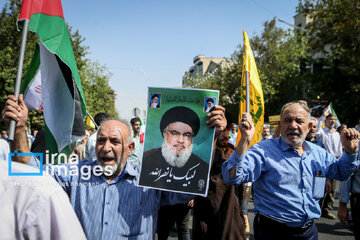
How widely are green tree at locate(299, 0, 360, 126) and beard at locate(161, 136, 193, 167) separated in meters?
14.6

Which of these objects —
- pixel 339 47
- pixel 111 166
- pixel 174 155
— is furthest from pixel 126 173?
pixel 339 47

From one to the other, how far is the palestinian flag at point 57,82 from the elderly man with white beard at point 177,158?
45.7 inches

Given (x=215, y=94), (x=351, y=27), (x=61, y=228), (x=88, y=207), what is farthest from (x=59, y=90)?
(x=351, y=27)

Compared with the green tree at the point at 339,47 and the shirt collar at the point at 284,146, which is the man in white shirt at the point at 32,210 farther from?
the green tree at the point at 339,47

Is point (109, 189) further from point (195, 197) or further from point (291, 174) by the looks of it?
point (291, 174)

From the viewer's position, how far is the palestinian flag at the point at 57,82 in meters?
3.10

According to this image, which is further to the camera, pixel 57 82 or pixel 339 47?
pixel 339 47

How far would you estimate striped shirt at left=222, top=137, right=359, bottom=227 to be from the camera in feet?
9.73

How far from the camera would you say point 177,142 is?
2293 millimetres

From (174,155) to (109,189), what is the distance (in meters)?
0.50

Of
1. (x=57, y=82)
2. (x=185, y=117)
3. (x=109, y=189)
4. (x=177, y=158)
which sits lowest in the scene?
(x=109, y=189)

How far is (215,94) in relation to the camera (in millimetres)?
2258

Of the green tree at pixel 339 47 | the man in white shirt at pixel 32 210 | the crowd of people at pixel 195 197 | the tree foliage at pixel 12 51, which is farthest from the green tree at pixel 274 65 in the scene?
the man in white shirt at pixel 32 210

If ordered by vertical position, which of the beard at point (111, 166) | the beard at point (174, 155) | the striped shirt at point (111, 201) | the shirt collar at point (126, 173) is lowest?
the striped shirt at point (111, 201)
